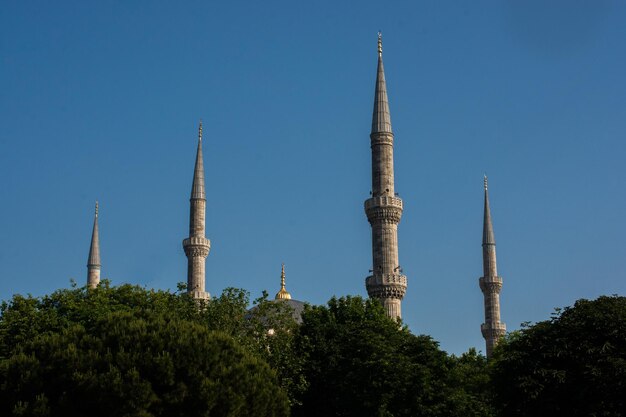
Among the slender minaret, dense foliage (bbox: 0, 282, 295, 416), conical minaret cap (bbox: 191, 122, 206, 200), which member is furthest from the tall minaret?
dense foliage (bbox: 0, 282, 295, 416)

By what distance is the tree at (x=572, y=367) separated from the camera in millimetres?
43250

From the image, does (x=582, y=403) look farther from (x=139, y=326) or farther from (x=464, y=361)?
(x=464, y=361)

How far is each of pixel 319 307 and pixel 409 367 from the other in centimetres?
1170

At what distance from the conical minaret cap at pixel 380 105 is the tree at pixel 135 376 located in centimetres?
3651

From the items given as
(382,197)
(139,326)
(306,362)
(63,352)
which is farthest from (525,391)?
(382,197)

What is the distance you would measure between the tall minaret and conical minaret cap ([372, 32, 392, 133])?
22.5m

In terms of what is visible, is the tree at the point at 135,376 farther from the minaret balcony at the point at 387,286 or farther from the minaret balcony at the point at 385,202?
the minaret balcony at the point at 385,202

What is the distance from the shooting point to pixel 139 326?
133ft

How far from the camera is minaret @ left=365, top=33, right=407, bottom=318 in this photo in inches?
2800

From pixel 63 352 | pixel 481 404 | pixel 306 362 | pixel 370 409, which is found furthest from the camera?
pixel 481 404

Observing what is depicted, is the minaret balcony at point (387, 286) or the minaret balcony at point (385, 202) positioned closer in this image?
the minaret balcony at point (387, 286)

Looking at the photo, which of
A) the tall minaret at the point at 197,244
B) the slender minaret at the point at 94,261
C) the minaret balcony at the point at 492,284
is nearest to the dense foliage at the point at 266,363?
the tall minaret at the point at 197,244

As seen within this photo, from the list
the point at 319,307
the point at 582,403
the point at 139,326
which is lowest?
the point at 582,403

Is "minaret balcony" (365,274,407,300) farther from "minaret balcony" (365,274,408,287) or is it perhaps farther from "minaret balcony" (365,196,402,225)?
"minaret balcony" (365,196,402,225)
